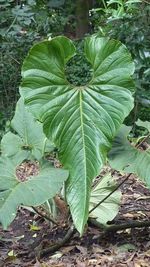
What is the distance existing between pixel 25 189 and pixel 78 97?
406 millimetres

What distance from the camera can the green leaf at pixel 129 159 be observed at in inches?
73.7

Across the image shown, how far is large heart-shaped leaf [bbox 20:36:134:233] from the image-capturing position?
1.89 m

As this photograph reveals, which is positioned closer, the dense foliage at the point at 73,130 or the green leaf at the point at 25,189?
the green leaf at the point at 25,189

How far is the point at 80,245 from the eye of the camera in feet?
6.84

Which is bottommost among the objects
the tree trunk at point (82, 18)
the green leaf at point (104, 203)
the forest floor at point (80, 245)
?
the forest floor at point (80, 245)

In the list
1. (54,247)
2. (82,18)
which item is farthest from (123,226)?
(82,18)

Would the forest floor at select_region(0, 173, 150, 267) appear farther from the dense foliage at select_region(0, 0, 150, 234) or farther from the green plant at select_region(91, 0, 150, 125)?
the green plant at select_region(91, 0, 150, 125)

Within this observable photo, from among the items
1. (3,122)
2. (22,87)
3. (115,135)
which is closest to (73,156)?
(115,135)

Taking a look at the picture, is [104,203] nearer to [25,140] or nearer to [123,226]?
[123,226]

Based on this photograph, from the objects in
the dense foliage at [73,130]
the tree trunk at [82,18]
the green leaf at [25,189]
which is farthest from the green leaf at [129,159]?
the tree trunk at [82,18]

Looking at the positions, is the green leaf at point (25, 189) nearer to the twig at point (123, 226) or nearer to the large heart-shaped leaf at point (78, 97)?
the large heart-shaped leaf at point (78, 97)

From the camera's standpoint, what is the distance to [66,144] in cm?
190

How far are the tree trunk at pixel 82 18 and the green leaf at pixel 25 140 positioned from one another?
4418mm

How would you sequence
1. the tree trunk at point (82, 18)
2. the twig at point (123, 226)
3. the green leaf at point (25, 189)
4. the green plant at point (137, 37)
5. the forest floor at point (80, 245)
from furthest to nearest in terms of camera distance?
the tree trunk at point (82, 18), the green plant at point (137, 37), the twig at point (123, 226), the forest floor at point (80, 245), the green leaf at point (25, 189)
